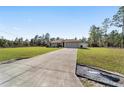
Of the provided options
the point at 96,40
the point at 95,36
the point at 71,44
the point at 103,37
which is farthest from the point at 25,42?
the point at 103,37

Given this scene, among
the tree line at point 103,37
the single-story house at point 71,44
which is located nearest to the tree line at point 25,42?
the single-story house at point 71,44

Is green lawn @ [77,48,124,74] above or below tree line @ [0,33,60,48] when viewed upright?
below

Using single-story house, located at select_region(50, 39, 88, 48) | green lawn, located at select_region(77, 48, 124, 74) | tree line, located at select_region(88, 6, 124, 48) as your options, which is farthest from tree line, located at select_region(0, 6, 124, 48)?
green lawn, located at select_region(77, 48, 124, 74)

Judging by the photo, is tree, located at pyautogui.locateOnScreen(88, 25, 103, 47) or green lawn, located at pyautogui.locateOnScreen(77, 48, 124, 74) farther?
tree, located at pyautogui.locateOnScreen(88, 25, 103, 47)

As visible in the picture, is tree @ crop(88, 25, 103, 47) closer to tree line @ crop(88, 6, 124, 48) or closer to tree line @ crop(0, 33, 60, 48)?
tree line @ crop(88, 6, 124, 48)

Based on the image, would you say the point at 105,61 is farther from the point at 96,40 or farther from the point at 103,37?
the point at 96,40

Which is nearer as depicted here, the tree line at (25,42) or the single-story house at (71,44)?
the tree line at (25,42)

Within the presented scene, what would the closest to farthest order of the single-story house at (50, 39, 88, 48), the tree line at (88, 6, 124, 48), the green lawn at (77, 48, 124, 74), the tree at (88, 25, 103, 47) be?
the green lawn at (77, 48, 124, 74) < the tree line at (88, 6, 124, 48) < the tree at (88, 25, 103, 47) < the single-story house at (50, 39, 88, 48)

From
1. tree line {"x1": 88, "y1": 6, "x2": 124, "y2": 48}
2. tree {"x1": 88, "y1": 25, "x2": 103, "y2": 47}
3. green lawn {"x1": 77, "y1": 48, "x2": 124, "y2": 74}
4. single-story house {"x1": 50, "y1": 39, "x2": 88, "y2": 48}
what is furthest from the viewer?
single-story house {"x1": 50, "y1": 39, "x2": 88, "y2": 48}

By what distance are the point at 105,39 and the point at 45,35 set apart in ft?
46.8

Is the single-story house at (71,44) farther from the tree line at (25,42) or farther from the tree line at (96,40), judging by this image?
the tree line at (25,42)

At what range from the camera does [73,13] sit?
5684mm
